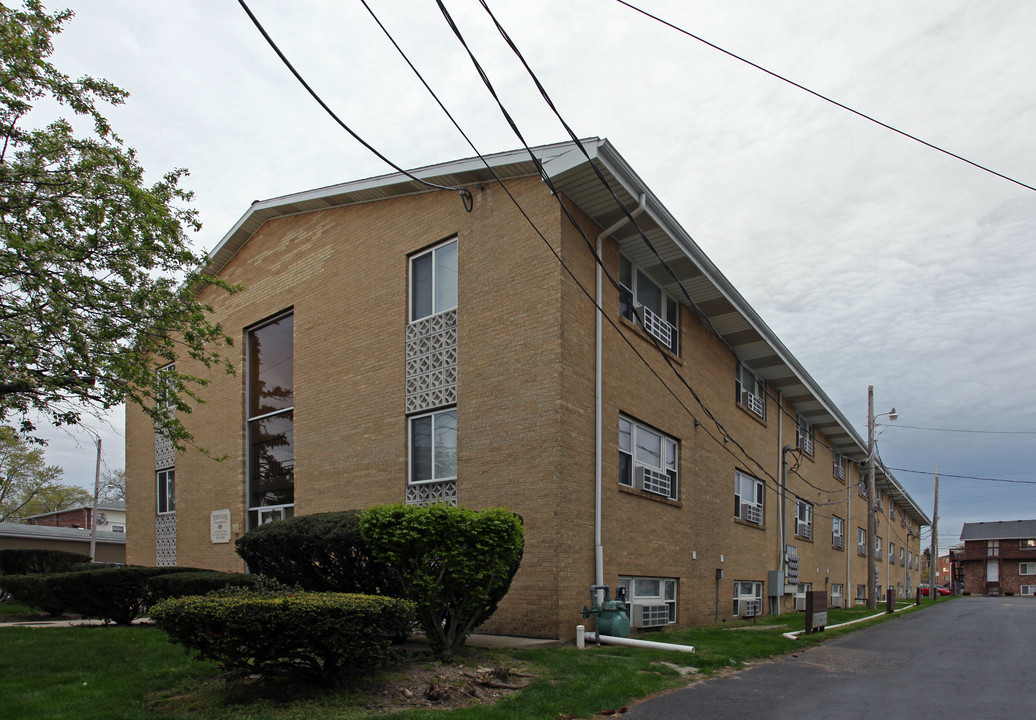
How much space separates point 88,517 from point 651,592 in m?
56.3

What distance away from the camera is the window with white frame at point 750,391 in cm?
2342

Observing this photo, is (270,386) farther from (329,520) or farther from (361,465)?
(329,520)

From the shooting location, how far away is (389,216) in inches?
688

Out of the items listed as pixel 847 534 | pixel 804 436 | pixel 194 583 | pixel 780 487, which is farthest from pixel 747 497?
pixel 847 534

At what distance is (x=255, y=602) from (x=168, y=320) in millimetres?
8159

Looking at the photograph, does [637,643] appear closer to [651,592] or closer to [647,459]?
[651,592]

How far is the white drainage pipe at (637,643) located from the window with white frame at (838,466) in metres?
25.3

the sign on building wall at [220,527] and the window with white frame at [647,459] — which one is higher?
the window with white frame at [647,459]

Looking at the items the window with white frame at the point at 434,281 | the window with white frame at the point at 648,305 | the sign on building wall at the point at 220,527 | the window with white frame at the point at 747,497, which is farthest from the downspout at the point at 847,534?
the window with white frame at the point at 434,281

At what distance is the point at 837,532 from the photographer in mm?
35625

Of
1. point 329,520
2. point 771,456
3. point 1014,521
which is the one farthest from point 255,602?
point 1014,521

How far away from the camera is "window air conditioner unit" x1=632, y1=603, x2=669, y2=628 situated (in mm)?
15179

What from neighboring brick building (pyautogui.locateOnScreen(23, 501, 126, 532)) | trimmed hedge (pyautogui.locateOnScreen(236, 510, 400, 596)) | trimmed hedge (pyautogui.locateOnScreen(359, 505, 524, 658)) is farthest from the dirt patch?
neighboring brick building (pyautogui.locateOnScreen(23, 501, 126, 532))

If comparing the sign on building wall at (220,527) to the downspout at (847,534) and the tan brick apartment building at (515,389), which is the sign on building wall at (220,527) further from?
the downspout at (847,534)
